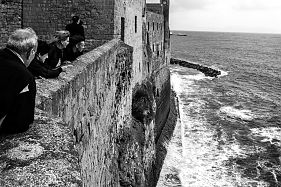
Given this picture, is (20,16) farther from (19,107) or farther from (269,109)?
(269,109)

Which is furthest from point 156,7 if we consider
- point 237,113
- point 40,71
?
point 40,71

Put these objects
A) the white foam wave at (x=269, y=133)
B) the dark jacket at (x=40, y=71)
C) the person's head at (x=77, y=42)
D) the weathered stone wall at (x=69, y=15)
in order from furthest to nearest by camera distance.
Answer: the white foam wave at (x=269, y=133) < the weathered stone wall at (x=69, y=15) < the person's head at (x=77, y=42) < the dark jacket at (x=40, y=71)

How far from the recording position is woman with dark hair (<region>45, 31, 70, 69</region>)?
6.33m

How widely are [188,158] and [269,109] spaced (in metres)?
19.4

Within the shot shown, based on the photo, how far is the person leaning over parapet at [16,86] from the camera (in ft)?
9.27

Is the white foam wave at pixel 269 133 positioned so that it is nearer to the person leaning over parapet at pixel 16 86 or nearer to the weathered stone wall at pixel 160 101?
the weathered stone wall at pixel 160 101

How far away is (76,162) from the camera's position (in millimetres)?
2834

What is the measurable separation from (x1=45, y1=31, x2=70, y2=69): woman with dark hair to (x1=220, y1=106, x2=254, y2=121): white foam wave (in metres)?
31.2

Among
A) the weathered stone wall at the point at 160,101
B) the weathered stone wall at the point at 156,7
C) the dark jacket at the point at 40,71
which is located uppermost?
the weathered stone wall at the point at 156,7

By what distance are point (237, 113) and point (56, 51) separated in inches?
1319

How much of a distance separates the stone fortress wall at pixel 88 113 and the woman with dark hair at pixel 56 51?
1.27 feet

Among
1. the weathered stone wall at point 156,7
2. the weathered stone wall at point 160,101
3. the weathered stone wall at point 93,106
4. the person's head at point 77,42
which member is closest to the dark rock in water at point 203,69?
the weathered stone wall at point 156,7

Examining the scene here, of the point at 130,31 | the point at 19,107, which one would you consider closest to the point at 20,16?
the point at 130,31

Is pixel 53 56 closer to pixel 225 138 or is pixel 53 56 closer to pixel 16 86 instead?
pixel 16 86
